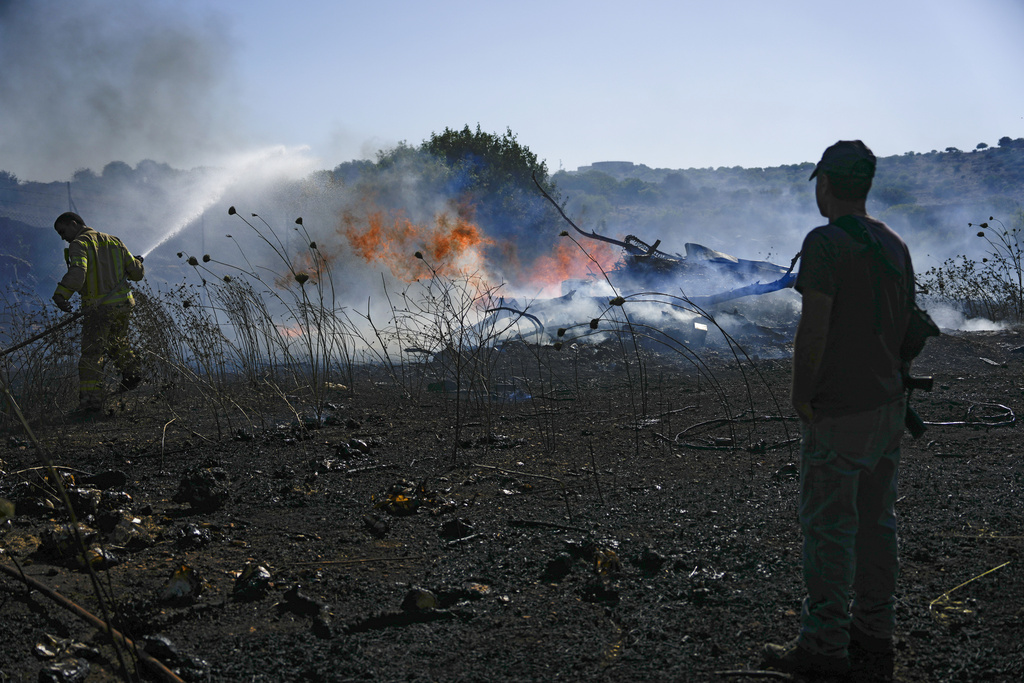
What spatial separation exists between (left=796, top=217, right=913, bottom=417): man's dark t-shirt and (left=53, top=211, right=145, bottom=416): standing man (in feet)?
20.8

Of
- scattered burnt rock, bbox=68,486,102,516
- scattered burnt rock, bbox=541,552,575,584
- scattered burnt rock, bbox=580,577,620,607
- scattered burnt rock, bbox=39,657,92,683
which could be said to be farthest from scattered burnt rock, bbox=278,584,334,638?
scattered burnt rock, bbox=68,486,102,516

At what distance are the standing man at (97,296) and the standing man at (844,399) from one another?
6.33 meters

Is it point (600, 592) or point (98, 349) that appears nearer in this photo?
point (600, 592)

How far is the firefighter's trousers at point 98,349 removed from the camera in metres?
6.45

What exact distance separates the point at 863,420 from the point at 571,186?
79.4m

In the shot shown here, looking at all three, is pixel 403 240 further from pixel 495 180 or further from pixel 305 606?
pixel 305 606

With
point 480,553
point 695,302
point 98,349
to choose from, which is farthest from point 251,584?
point 695,302

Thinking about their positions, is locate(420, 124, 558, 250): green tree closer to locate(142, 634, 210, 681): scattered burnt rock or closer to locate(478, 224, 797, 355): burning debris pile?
locate(478, 224, 797, 355): burning debris pile

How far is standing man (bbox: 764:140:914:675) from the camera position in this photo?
187cm

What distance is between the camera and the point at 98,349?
6.56 metres

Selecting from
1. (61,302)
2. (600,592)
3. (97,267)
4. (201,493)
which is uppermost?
(97,267)

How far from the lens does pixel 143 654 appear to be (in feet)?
7.02

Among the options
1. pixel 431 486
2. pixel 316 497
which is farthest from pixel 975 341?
pixel 316 497

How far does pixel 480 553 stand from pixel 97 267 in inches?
230
